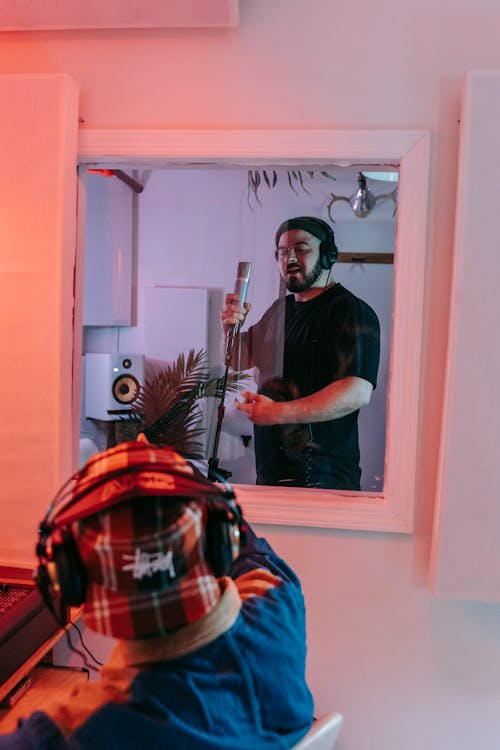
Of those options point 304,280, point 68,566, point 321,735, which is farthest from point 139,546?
point 304,280

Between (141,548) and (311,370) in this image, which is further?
(311,370)

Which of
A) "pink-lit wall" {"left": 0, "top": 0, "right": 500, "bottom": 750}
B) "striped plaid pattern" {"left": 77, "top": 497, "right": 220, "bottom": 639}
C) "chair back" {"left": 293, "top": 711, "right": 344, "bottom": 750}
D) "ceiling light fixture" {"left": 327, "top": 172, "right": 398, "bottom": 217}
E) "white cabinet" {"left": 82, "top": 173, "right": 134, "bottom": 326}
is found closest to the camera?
"striped plaid pattern" {"left": 77, "top": 497, "right": 220, "bottom": 639}

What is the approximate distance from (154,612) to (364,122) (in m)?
1.37

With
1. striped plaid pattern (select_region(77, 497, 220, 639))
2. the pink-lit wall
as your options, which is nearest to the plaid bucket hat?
striped plaid pattern (select_region(77, 497, 220, 639))

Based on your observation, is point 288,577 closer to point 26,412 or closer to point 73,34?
point 26,412

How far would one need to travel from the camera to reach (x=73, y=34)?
1.74m

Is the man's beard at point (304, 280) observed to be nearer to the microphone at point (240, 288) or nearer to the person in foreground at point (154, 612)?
the microphone at point (240, 288)

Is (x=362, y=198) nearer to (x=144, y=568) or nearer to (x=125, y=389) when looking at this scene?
(x=125, y=389)

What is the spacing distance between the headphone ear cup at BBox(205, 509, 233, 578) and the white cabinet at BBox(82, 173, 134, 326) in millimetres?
1150

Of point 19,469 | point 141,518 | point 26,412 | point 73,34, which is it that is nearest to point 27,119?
point 73,34

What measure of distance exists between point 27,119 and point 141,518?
4.35 ft

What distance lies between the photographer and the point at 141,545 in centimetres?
79

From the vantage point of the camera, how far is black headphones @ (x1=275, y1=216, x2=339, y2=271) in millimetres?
1819

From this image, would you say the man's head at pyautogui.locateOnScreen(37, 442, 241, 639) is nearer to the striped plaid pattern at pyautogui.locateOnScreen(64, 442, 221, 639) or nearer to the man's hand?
the striped plaid pattern at pyautogui.locateOnScreen(64, 442, 221, 639)
